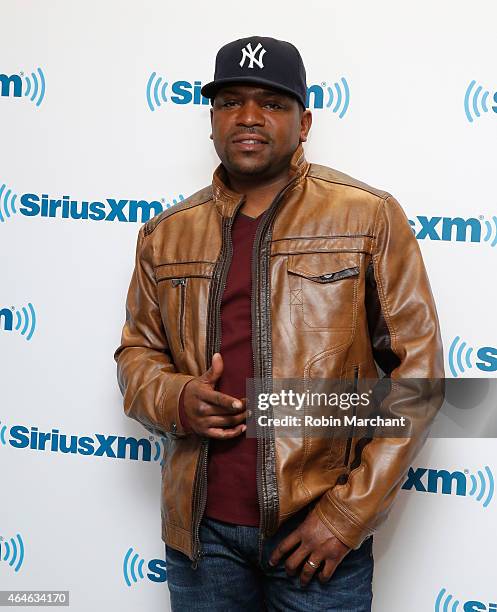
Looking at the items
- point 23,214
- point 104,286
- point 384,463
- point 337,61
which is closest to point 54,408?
point 104,286

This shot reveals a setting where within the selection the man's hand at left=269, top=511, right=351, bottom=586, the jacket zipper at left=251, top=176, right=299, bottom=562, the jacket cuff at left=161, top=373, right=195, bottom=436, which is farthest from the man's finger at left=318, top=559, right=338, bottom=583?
the jacket cuff at left=161, top=373, right=195, bottom=436

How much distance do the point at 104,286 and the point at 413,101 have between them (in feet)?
3.18

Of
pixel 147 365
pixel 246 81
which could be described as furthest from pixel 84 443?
pixel 246 81

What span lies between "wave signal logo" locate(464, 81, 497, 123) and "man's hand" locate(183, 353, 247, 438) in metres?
0.92

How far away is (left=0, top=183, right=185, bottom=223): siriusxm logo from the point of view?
196 centimetres

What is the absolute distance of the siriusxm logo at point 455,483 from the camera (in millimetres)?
1816

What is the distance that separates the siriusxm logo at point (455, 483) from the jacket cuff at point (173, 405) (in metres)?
0.72

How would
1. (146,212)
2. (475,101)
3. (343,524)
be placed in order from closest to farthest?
(343,524) < (475,101) < (146,212)

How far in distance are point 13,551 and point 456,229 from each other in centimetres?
156

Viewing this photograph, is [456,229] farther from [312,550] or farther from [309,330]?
[312,550]

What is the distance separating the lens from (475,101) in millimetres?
1755

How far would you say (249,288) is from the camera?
145 cm

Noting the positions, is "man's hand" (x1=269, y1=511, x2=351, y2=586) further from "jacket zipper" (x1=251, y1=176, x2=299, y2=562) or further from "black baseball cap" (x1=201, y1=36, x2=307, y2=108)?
"black baseball cap" (x1=201, y1=36, x2=307, y2=108)

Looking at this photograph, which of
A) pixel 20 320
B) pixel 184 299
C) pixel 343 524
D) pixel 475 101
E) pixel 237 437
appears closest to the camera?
pixel 343 524
